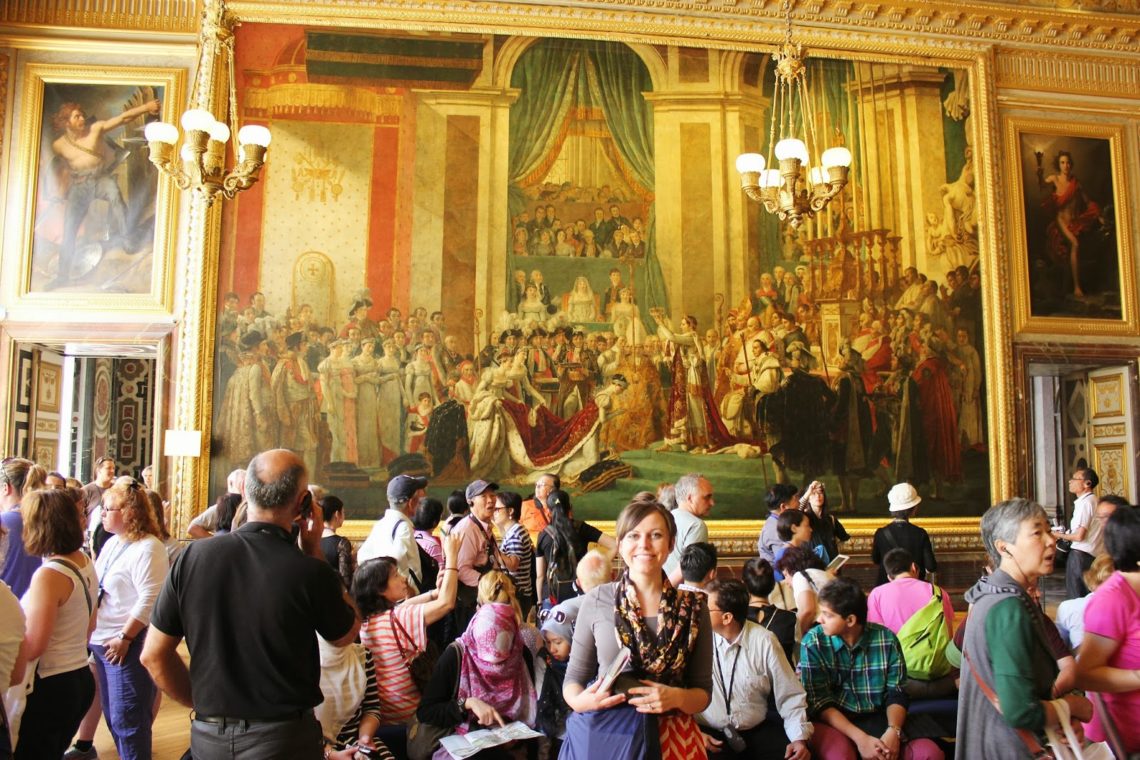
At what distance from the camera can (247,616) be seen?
265 cm

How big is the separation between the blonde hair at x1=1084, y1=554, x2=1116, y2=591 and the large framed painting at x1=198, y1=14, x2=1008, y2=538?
22.7 ft

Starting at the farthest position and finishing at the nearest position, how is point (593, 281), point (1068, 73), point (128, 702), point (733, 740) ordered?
point (1068, 73)
point (593, 281)
point (128, 702)
point (733, 740)

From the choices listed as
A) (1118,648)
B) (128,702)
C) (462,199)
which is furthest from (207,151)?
(1118,648)

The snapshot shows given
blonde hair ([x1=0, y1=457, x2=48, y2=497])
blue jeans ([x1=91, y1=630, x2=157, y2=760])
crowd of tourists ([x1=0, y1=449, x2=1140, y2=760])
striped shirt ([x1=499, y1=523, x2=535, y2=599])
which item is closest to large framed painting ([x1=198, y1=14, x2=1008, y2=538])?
crowd of tourists ([x1=0, y1=449, x2=1140, y2=760])

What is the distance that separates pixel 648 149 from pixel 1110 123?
6557 mm

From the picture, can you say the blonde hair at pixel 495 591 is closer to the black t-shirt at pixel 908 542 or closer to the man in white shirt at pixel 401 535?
the man in white shirt at pixel 401 535

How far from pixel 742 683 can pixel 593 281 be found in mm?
7194

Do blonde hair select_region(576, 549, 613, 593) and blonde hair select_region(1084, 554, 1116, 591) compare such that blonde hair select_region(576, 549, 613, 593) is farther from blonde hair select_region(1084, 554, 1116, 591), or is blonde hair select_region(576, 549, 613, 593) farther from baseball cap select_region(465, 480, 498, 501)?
blonde hair select_region(1084, 554, 1116, 591)

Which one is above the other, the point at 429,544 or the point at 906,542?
the point at 429,544

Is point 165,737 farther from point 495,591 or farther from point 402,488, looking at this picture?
point 495,591

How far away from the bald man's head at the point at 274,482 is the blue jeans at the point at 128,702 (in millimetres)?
2372

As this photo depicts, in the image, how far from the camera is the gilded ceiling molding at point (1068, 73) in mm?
11883

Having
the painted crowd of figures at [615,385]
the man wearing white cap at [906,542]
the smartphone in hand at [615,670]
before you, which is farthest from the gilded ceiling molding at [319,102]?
the smartphone in hand at [615,670]

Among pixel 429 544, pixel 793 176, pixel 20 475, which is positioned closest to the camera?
pixel 20 475
